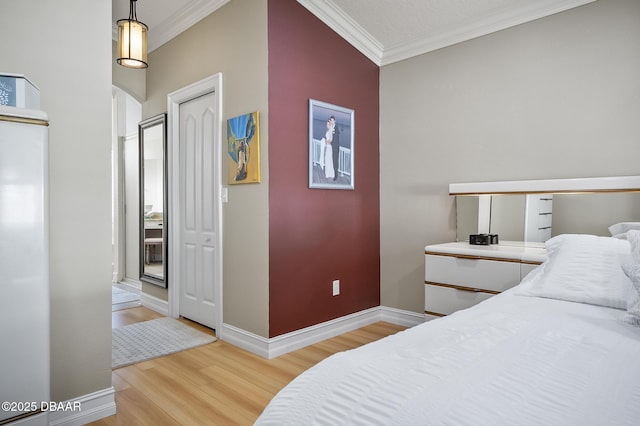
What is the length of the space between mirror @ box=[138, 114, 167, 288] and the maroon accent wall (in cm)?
165

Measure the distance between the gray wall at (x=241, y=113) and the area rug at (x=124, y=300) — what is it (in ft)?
5.90

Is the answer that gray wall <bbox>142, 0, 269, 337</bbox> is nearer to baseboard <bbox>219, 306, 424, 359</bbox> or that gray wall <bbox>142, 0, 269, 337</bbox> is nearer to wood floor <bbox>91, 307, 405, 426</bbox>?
baseboard <bbox>219, 306, 424, 359</bbox>

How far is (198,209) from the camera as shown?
11.9 ft

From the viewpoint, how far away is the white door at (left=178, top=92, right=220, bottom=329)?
3.46m

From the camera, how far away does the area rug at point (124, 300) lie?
434 cm

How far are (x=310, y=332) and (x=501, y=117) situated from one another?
2.29m

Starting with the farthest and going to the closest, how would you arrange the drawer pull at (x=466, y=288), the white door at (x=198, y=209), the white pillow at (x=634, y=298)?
the white door at (x=198, y=209), the drawer pull at (x=466, y=288), the white pillow at (x=634, y=298)

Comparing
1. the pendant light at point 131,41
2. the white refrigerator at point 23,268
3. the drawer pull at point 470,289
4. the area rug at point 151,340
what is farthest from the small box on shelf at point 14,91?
the drawer pull at point 470,289

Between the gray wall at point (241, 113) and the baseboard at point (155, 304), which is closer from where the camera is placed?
the gray wall at point (241, 113)

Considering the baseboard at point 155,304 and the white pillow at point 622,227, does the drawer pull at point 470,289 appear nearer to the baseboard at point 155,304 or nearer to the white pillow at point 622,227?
the white pillow at point 622,227

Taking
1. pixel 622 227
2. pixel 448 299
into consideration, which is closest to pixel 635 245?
pixel 622 227

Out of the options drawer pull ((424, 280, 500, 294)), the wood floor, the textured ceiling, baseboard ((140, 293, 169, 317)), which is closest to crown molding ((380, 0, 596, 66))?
the textured ceiling

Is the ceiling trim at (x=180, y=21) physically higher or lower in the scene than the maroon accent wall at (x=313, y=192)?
higher

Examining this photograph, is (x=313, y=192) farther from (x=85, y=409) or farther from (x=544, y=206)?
(x=85, y=409)
